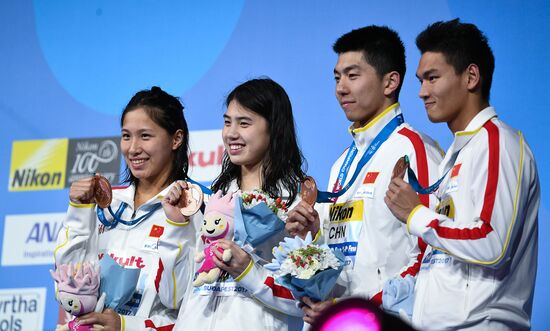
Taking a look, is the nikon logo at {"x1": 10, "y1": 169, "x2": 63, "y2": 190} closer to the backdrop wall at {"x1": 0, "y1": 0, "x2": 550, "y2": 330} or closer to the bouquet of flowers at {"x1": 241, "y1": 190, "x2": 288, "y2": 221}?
the backdrop wall at {"x1": 0, "y1": 0, "x2": 550, "y2": 330}

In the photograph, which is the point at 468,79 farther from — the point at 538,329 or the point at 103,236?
the point at 103,236

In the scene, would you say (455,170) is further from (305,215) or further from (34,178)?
(34,178)

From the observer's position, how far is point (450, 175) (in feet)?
8.87

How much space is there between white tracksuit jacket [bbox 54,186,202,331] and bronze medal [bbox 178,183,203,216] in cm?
7

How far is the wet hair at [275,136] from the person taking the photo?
10.4ft

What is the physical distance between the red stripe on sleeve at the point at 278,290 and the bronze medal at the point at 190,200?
0.40 metres

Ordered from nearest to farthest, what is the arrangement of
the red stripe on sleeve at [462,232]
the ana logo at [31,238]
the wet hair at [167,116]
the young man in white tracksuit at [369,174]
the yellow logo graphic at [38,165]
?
the red stripe on sleeve at [462,232]
the young man in white tracksuit at [369,174]
the wet hair at [167,116]
the ana logo at [31,238]
the yellow logo graphic at [38,165]

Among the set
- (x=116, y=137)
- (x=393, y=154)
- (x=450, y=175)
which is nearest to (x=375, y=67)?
(x=393, y=154)

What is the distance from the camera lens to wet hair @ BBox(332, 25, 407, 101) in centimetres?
326

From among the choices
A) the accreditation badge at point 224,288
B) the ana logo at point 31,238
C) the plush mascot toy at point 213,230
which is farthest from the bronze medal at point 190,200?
the ana logo at point 31,238

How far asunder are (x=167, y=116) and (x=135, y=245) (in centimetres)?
55

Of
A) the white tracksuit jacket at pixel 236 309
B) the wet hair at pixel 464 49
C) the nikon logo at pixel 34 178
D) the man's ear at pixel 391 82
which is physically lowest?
the white tracksuit jacket at pixel 236 309

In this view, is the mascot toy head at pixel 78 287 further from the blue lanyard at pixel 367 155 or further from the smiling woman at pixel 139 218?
the blue lanyard at pixel 367 155

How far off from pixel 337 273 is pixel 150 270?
0.94 m
